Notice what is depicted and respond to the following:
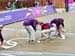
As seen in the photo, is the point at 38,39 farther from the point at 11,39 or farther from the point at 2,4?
the point at 2,4

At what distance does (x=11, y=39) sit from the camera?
16.6 meters

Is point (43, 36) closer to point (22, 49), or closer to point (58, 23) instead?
point (58, 23)

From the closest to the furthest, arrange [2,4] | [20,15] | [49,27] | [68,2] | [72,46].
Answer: [72,46] → [49,27] → [20,15] → [2,4] → [68,2]

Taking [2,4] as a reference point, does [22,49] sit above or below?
above

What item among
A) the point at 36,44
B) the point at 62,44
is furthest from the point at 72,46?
the point at 36,44

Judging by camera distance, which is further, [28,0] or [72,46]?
[28,0]

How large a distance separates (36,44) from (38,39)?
1300 millimetres

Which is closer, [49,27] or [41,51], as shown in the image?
[41,51]

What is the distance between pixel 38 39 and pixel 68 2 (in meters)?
27.7

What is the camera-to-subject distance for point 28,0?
43.7m

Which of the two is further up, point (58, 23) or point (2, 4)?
point (58, 23)

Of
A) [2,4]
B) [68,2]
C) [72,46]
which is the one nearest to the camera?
[72,46]

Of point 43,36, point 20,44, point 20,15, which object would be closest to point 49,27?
point 43,36

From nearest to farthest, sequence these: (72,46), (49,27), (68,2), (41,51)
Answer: (41,51) → (72,46) → (49,27) → (68,2)
